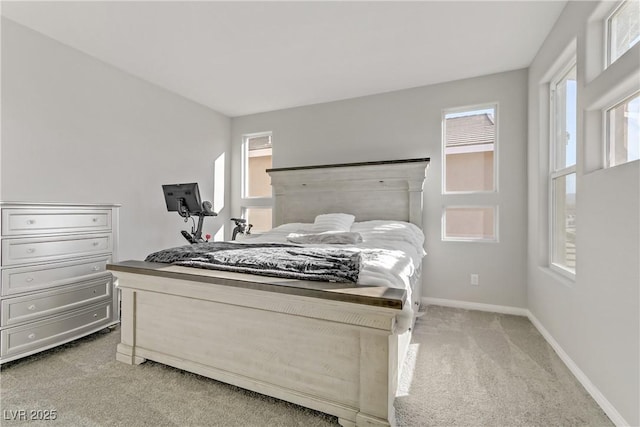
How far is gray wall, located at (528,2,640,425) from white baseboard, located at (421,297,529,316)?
0.49 meters

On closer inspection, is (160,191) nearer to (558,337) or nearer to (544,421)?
(544,421)

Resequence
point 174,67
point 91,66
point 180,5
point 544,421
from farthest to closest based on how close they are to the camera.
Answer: point 174,67, point 91,66, point 180,5, point 544,421

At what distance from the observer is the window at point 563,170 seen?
2217mm

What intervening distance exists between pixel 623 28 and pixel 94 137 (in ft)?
13.8

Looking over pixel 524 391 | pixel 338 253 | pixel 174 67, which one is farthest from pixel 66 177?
pixel 524 391

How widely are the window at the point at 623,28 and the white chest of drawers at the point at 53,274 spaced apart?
3802 millimetres

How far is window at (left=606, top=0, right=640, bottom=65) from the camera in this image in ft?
5.10

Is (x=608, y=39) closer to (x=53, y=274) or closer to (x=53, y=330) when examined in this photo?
(x=53, y=274)

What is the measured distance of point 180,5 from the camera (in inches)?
84.4

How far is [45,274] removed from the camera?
6.98ft

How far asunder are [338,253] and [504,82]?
2.83 m

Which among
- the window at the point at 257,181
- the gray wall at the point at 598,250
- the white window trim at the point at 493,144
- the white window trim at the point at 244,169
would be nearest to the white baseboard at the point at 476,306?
the gray wall at the point at 598,250

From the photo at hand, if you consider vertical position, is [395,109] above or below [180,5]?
below

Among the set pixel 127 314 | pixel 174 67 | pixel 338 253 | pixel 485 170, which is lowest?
pixel 127 314
